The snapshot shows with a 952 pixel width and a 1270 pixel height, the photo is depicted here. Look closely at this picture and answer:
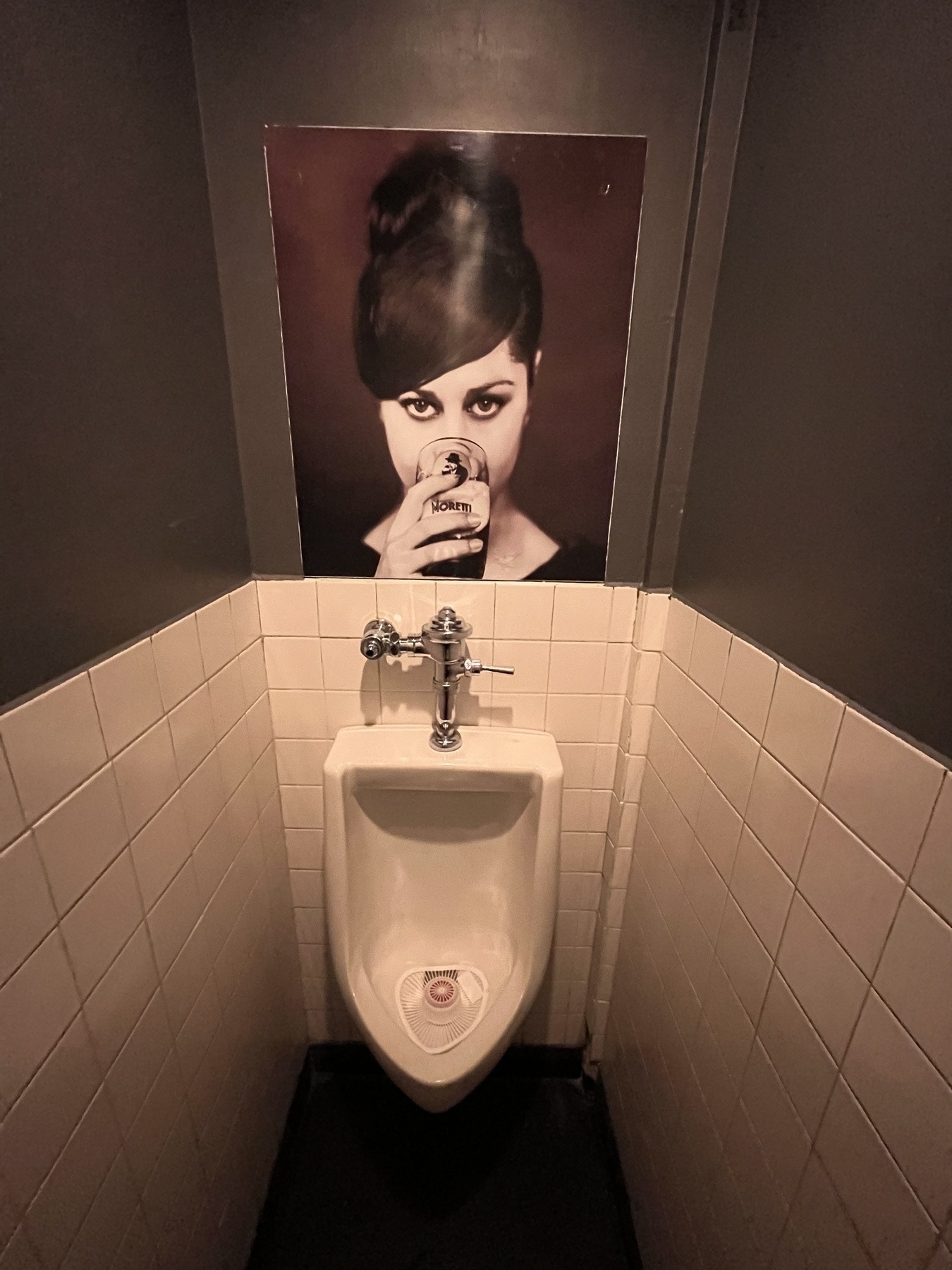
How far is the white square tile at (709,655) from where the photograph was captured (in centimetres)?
76

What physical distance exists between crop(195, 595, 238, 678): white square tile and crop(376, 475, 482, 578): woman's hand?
27 cm

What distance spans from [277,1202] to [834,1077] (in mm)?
1225

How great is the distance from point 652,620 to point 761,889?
462mm

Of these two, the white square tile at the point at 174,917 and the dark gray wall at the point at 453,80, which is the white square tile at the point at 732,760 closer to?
the dark gray wall at the point at 453,80

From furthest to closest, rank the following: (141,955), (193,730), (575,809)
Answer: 1. (575,809)
2. (193,730)
3. (141,955)

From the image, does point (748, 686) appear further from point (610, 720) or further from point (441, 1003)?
point (441, 1003)

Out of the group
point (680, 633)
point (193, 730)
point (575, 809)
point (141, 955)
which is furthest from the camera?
point (575, 809)

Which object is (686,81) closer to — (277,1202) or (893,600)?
(893,600)

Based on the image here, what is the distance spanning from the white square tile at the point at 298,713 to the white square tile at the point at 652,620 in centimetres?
65

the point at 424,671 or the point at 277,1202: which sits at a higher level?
the point at 424,671

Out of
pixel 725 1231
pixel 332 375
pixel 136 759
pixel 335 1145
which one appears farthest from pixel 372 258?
pixel 335 1145

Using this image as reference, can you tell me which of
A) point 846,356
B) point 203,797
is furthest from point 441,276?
point 203,797

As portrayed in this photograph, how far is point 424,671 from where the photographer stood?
1.01 metres

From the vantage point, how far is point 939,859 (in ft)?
1.40
